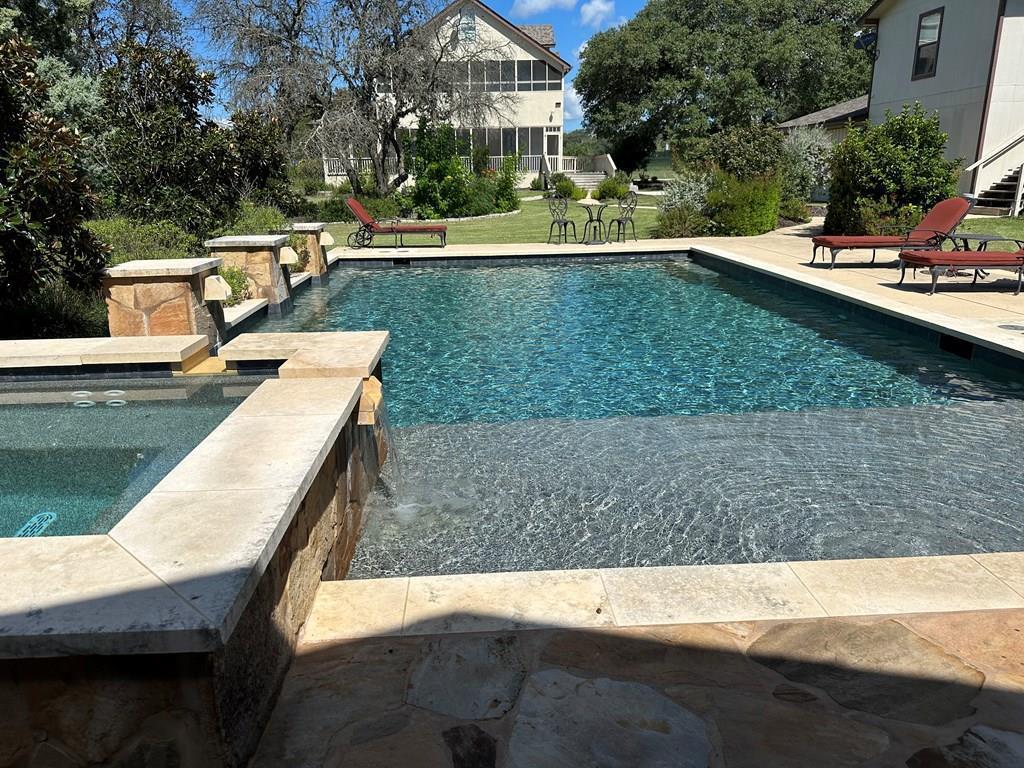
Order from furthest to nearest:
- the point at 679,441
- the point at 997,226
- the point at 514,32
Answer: the point at 514,32 → the point at 997,226 → the point at 679,441

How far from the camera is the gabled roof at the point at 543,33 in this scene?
121ft

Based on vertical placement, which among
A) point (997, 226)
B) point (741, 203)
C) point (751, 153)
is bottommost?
point (997, 226)

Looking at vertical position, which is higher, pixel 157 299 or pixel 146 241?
pixel 146 241

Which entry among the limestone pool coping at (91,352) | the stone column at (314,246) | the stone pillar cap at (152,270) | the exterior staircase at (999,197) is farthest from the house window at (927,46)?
the limestone pool coping at (91,352)

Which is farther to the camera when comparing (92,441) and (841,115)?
(841,115)

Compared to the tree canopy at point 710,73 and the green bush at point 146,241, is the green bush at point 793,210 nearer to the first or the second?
the green bush at point 146,241

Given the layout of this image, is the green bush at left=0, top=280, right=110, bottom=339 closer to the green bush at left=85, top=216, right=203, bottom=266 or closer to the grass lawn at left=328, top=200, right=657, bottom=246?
the green bush at left=85, top=216, right=203, bottom=266

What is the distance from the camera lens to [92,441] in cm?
388

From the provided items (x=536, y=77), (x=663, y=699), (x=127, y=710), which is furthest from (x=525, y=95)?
(x=127, y=710)

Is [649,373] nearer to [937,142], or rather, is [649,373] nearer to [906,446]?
[906,446]

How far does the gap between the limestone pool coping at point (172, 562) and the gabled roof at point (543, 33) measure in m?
38.3

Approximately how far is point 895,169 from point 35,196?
12.7m

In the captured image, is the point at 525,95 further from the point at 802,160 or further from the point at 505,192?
the point at 802,160

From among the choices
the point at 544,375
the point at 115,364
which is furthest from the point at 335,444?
the point at 544,375
